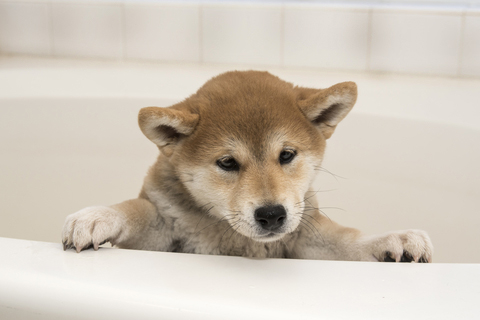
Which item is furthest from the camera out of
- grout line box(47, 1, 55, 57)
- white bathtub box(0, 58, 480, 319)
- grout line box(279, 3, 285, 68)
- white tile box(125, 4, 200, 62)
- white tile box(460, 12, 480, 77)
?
grout line box(47, 1, 55, 57)

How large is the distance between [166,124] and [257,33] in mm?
1391

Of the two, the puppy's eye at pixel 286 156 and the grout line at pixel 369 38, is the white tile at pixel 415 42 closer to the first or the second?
the grout line at pixel 369 38

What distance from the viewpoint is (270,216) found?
0.99m

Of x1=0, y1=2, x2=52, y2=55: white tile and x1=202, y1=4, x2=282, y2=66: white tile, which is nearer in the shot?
x1=202, y1=4, x2=282, y2=66: white tile

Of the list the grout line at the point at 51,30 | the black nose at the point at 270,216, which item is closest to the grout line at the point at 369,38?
Answer: the black nose at the point at 270,216

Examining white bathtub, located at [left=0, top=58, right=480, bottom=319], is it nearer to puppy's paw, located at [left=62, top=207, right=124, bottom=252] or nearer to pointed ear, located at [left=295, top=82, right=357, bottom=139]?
puppy's paw, located at [left=62, top=207, right=124, bottom=252]

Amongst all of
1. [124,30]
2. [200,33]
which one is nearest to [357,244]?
[200,33]

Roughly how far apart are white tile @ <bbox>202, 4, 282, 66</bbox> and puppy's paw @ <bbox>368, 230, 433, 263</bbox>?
140cm

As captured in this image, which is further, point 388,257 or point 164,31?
point 164,31

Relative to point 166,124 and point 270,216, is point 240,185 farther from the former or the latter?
point 166,124

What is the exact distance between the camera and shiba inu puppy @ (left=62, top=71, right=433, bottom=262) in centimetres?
103

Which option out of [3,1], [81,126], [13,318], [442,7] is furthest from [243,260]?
[3,1]

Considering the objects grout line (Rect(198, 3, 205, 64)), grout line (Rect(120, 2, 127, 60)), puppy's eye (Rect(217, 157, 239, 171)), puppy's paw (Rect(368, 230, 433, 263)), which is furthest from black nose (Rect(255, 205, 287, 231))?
grout line (Rect(120, 2, 127, 60))

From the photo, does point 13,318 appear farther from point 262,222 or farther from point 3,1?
point 3,1
